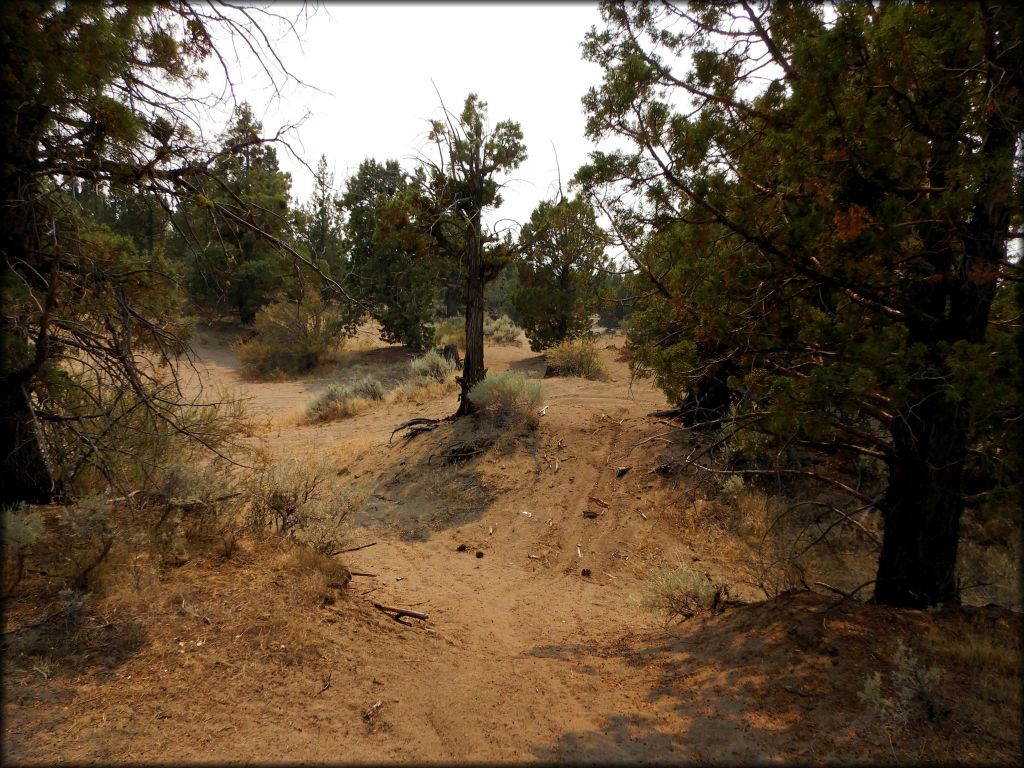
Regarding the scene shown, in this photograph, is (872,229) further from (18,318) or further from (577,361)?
(577,361)

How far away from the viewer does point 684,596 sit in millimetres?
5121

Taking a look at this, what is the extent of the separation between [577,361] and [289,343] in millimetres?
14356

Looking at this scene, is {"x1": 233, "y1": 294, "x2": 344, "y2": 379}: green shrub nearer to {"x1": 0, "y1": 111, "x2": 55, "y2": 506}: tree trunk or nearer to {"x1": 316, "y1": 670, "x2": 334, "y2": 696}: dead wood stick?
{"x1": 0, "y1": 111, "x2": 55, "y2": 506}: tree trunk

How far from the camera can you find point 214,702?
3.00 meters

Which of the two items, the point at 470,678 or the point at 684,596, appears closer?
the point at 470,678

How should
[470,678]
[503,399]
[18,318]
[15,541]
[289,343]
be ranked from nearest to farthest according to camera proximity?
[15,541]
[18,318]
[470,678]
[503,399]
[289,343]

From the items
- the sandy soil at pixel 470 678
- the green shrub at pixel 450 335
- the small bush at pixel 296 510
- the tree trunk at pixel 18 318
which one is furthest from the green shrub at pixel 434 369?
the tree trunk at pixel 18 318

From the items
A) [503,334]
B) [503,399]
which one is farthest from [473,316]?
[503,334]

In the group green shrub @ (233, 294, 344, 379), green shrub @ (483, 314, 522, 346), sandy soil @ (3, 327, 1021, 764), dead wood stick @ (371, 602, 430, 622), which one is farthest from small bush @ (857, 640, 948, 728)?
green shrub @ (483, 314, 522, 346)

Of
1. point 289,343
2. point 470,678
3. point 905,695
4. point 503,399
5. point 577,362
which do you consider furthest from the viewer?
point 289,343

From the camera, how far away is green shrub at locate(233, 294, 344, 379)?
24344 millimetres

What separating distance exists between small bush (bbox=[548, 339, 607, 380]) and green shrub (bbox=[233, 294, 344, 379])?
1216 centimetres

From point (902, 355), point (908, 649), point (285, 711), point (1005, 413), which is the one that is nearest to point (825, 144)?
point (902, 355)

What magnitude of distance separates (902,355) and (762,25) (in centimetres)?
327
